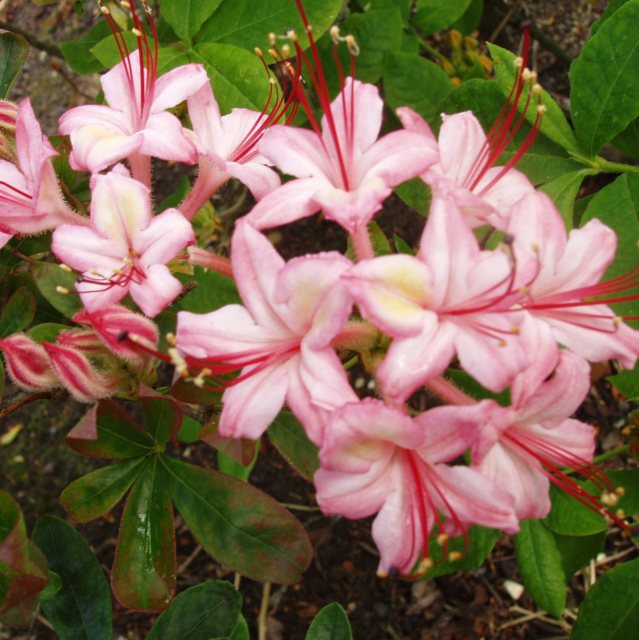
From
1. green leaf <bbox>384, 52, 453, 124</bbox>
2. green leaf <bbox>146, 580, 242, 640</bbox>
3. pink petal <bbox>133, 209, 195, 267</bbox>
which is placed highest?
green leaf <bbox>384, 52, 453, 124</bbox>

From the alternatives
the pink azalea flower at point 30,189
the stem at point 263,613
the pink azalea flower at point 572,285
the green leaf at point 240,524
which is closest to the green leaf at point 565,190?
the pink azalea flower at point 572,285

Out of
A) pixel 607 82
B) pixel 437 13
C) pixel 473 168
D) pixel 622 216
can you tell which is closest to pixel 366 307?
pixel 473 168

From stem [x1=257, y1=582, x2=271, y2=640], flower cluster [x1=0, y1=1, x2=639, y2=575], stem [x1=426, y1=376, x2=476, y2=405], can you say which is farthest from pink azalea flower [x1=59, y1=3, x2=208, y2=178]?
stem [x1=257, y1=582, x2=271, y2=640]

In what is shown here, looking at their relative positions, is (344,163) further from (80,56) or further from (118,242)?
(80,56)

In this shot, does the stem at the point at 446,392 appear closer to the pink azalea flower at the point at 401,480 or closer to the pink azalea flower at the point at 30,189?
the pink azalea flower at the point at 401,480

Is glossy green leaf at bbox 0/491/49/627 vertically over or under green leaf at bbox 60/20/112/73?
under

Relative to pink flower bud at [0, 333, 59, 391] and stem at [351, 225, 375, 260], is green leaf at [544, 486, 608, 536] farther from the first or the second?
pink flower bud at [0, 333, 59, 391]

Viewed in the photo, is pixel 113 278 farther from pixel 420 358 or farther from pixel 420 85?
pixel 420 85
